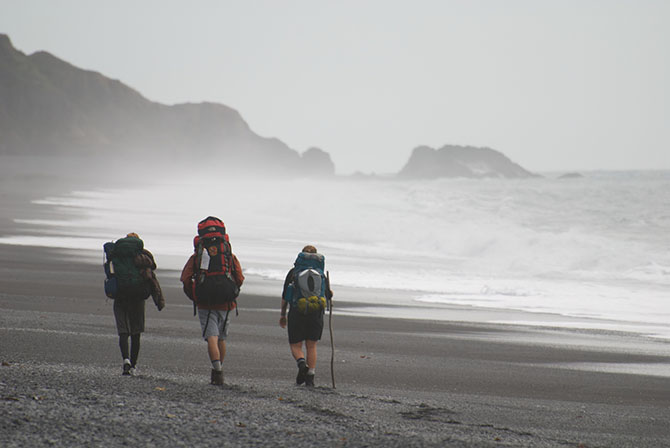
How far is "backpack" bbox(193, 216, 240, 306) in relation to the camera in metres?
7.41

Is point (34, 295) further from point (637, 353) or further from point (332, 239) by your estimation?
point (332, 239)

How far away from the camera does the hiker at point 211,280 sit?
24.3ft

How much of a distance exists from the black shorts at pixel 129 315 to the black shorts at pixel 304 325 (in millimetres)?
1428

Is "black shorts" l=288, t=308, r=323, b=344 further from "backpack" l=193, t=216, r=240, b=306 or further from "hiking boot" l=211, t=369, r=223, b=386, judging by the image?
"hiking boot" l=211, t=369, r=223, b=386

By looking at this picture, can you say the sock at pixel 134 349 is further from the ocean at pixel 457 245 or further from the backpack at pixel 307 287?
the ocean at pixel 457 245

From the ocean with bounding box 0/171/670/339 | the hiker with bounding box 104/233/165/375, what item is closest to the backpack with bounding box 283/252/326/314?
the hiker with bounding box 104/233/165/375

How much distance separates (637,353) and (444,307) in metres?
3.99

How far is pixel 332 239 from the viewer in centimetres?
2881

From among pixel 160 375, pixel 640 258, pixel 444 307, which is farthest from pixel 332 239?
pixel 160 375

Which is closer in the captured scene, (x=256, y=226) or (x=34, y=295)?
(x=34, y=295)

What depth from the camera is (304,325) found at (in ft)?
25.5

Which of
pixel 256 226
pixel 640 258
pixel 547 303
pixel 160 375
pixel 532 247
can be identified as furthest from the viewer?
→ pixel 256 226

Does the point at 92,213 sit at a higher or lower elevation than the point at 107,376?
higher

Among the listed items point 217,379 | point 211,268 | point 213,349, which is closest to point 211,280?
point 211,268
